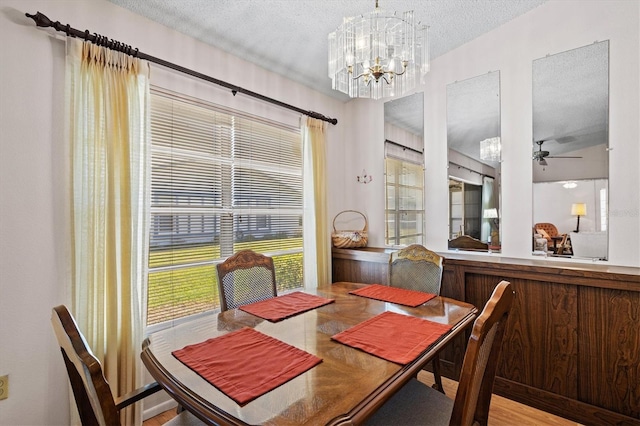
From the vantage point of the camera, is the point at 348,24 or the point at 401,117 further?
the point at 401,117

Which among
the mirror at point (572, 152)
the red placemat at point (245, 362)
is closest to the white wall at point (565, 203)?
the mirror at point (572, 152)

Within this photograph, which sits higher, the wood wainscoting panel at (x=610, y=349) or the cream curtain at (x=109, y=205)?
the cream curtain at (x=109, y=205)

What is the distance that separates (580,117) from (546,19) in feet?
2.63

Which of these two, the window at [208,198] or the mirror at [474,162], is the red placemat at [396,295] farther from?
the window at [208,198]

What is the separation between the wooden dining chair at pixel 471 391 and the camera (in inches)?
34.5

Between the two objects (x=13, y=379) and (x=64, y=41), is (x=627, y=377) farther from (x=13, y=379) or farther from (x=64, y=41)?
(x=64, y=41)

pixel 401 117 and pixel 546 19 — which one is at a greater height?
pixel 546 19

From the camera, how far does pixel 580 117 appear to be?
7.16 feet

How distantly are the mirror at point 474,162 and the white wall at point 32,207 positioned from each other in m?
2.75

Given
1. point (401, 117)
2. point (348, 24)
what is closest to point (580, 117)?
point (401, 117)

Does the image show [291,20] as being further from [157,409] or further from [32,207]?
[157,409]

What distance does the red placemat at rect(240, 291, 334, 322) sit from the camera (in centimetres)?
163

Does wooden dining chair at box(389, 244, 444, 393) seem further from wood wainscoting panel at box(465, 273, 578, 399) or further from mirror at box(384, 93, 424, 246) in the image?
mirror at box(384, 93, 424, 246)

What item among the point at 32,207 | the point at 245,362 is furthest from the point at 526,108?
the point at 32,207
